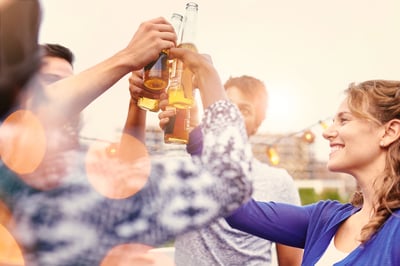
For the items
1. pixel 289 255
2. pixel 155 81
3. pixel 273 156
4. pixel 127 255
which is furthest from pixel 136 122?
pixel 273 156

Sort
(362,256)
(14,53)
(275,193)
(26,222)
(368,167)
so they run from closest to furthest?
(14,53), (26,222), (362,256), (368,167), (275,193)

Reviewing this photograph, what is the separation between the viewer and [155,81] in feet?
5.42

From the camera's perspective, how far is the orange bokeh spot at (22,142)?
0.70 meters

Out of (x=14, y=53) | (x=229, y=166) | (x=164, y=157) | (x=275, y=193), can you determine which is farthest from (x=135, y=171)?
(x=275, y=193)

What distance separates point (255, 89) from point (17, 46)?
7.00 feet

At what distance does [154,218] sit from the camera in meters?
0.75

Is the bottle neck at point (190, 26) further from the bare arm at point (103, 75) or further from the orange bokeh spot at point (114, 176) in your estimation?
the orange bokeh spot at point (114, 176)

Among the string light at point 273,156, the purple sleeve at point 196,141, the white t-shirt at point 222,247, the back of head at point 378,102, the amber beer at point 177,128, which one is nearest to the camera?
the purple sleeve at point 196,141

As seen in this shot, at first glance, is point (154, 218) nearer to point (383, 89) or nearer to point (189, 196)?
Answer: point (189, 196)

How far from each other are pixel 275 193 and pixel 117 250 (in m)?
1.72

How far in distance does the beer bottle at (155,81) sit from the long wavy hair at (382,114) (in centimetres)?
82

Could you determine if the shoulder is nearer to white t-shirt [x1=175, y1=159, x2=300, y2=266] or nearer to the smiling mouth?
white t-shirt [x1=175, y1=159, x2=300, y2=266]

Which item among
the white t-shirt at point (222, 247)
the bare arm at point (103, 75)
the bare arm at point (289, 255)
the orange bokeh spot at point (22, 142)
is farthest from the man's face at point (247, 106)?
the orange bokeh spot at point (22, 142)

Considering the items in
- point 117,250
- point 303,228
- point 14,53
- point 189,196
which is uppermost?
point 14,53
